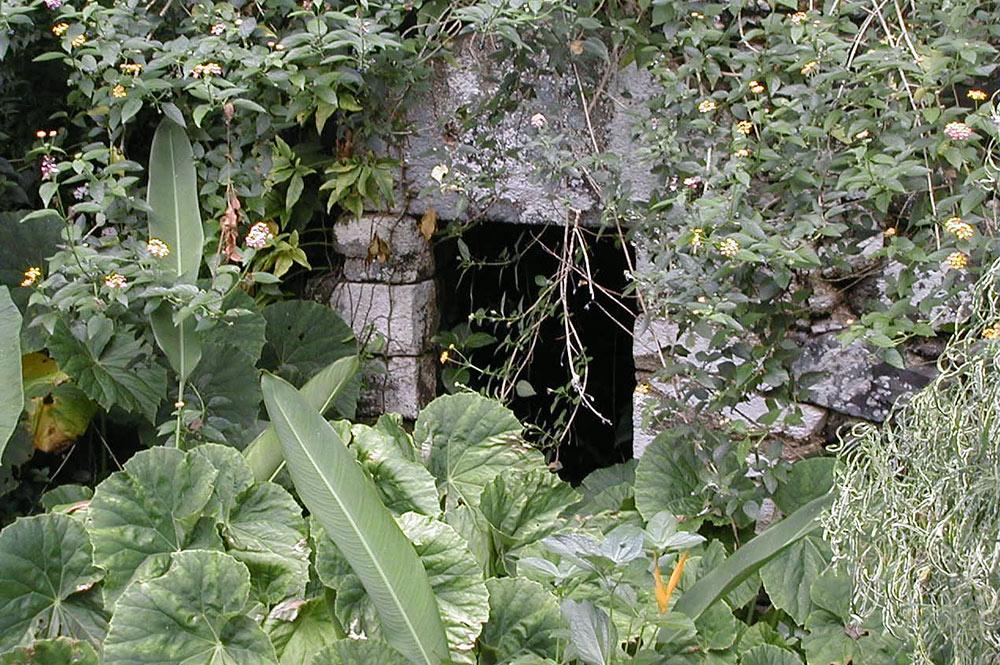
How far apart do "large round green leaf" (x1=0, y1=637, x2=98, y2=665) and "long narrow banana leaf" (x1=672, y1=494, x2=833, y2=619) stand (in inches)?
40.9

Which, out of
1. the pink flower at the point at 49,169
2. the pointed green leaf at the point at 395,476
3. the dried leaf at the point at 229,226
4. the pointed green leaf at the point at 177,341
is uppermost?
the pink flower at the point at 49,169

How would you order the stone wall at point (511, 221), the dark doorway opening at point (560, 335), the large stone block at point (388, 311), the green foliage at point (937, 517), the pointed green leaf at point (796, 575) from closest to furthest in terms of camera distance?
the green foliage at point (937, 517) → the pointed green leaf at point (796, 575) → the stone wall at point (511, 221) → the large stone block at point (388, 311) → the dark doorway opening at point (560, 335)

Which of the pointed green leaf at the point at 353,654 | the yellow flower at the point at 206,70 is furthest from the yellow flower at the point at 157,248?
the pointed green leaf at the point at 353,654

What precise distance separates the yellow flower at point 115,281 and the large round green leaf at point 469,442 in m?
0.73

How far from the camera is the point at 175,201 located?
8.87 ft

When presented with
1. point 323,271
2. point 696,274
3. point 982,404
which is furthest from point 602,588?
point 323,271

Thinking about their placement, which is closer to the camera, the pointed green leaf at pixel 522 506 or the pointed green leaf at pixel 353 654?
the pointed green leaf at pixel 353 654

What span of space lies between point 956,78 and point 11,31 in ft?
7.19

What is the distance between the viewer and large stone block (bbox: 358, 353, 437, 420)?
10.6 ft

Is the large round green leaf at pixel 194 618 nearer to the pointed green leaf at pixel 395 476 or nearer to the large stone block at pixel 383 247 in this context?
the pointed green leaf at pixel 395 476

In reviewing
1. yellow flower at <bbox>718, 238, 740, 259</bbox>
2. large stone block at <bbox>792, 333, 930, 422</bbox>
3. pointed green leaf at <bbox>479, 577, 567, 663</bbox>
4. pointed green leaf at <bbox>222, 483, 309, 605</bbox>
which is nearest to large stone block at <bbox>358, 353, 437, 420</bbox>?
pointed green leaf at <bbox>222, 483, 309, 605</bbox>

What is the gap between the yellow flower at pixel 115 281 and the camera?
238cm

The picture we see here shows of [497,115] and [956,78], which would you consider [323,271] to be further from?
[956,78]

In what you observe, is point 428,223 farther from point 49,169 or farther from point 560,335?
point 49,169
